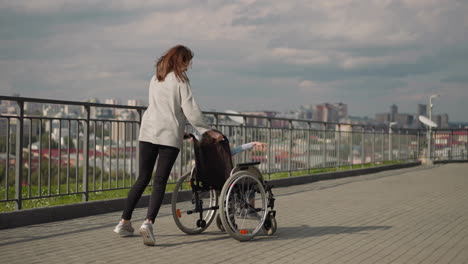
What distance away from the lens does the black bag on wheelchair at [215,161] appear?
241 inches

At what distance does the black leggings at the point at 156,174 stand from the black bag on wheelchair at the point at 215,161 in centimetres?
25

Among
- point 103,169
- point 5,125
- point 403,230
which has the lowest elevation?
point 403,230

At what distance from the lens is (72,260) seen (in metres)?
5.16

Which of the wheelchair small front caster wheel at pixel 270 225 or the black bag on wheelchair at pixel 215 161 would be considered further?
the wheelchair small front caster wheel at pixel 270 225

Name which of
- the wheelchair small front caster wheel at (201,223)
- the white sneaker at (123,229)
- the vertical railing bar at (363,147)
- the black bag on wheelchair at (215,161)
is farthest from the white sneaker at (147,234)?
the vertical railing bar at (363,147)

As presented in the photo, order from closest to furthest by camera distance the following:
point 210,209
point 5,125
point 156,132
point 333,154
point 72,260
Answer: point 72,260 → point 156,132 → point 210,209 → point 5,125 → point 333,154

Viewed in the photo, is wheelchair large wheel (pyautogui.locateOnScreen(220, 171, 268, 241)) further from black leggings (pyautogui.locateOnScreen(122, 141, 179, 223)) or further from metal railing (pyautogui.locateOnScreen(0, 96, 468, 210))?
metal railing (pyautogui.locateOnScreen(0, 96, 468, 210))

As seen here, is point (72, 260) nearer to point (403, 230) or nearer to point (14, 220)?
point (14, 220)

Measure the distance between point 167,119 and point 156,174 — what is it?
21.4 inches

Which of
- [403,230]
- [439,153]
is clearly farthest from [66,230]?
[439,153]

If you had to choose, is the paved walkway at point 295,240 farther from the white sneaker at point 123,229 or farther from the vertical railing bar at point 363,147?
the vertical railing bar at point 363,147

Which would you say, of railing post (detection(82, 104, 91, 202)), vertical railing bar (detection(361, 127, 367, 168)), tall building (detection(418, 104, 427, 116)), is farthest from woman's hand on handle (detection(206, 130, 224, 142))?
tall building (detection(418, 104, 427, 116))

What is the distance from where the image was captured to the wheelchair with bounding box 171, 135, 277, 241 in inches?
239

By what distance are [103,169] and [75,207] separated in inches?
36.5
